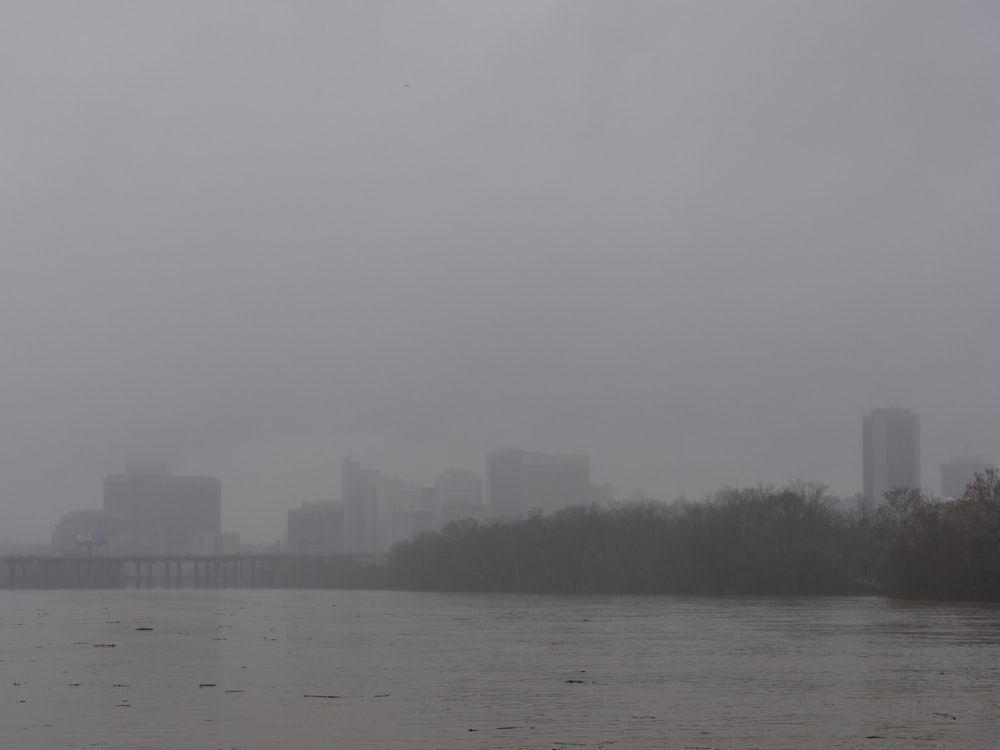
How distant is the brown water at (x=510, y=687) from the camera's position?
82.1ft

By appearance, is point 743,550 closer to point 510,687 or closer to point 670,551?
point 670,551

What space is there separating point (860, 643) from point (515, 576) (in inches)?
4464

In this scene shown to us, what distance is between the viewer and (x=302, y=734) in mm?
25422

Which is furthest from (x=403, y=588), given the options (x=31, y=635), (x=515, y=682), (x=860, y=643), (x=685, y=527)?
(x=515, y=682)

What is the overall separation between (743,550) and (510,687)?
4010 inches

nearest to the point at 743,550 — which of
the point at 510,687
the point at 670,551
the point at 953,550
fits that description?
the point at 670,551

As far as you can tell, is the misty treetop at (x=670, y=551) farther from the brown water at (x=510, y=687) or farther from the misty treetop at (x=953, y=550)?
the brown water at (x=510, y=687)

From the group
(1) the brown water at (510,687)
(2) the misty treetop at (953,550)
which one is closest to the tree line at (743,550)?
(2) the misty treetop at (953,550)

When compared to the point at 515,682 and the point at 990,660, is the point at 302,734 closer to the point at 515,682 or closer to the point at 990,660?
the point at 515,682

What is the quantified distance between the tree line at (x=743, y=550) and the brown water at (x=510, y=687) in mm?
39448

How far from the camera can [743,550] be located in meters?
132

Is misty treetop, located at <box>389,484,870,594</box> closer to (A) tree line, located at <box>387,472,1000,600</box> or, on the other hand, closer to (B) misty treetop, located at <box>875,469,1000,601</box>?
(A) tree line, located at <box>387,472,1000,600</box>

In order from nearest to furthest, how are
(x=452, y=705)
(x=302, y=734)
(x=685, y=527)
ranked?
(x=302, y=734) → (x=452, y=705) → (x=685, y=527)

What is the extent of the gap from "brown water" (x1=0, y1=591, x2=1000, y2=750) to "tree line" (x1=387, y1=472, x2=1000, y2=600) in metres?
39.4
